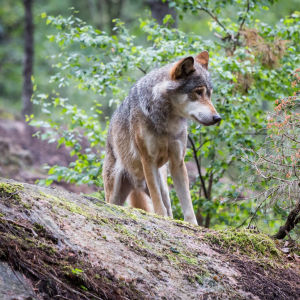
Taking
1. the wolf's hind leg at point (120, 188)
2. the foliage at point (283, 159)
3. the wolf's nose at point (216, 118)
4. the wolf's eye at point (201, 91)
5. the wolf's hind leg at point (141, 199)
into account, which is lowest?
the wolf's hind leg at point (141, 199)

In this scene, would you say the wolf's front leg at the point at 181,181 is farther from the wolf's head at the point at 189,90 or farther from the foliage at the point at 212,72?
the foliage at the point at 212,72

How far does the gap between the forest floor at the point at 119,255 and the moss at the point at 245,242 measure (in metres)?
0.01

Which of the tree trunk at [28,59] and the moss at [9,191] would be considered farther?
the tree trunk at [28,59]

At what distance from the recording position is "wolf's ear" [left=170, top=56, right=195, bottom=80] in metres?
→ 5.35

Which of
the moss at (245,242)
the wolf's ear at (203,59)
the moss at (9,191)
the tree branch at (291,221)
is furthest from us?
the wolf's ear at (203,59)

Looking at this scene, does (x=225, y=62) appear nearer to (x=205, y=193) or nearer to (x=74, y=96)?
(x=205, y=193)

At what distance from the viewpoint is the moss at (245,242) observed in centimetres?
418

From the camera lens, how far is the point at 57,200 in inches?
146

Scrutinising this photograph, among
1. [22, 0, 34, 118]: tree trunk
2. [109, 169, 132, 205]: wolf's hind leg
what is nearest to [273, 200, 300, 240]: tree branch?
[109, 169, 132, 205]: wolf's hind leg

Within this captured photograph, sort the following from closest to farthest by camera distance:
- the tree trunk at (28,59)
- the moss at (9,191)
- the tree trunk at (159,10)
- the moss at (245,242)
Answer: the moss at (9,191)
the moss at (245,242)
the tree trunk at (159,10)
the tree trunk at (28,59)

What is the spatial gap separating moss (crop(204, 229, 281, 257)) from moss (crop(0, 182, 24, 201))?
6.60ft

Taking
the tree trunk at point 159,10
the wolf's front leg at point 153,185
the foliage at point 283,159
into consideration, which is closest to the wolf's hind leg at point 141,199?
the wolf's front leg at point 153,185

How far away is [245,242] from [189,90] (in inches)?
85.9

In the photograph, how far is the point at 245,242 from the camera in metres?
4.30
